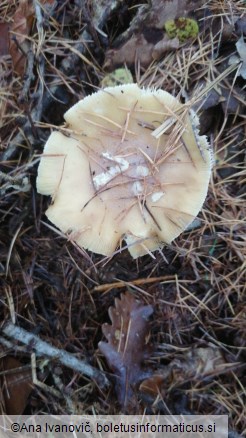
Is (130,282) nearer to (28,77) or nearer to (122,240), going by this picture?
(122,240)

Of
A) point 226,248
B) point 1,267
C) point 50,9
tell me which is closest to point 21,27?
point 50,9

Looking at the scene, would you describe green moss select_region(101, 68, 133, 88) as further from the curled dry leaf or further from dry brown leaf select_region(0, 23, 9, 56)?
the curled dry leaf

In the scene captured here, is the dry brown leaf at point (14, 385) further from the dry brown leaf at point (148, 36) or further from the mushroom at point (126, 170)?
the dry brown leaf at point (148, 36)

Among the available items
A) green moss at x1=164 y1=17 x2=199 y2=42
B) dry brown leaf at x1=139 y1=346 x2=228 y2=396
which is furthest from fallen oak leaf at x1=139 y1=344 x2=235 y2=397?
green moss at x1=164 y1=17 x2=199 y2=42

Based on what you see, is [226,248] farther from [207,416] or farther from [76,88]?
[76,88]

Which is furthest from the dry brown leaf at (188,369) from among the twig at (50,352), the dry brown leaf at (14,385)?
the dry brown leaf at (14,385)
